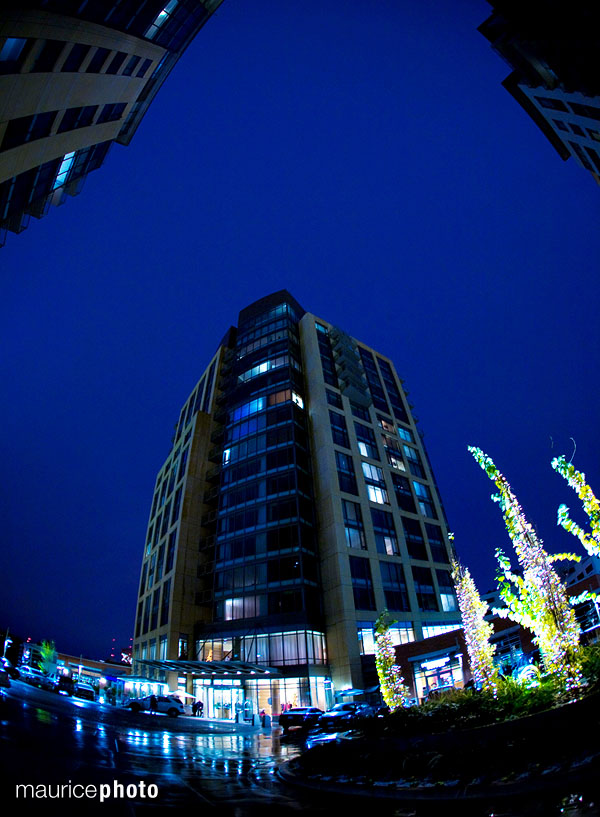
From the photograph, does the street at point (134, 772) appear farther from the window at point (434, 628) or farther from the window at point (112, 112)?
the window at point (434, 628)

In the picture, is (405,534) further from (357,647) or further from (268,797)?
(268,797)

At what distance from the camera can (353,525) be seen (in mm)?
48562

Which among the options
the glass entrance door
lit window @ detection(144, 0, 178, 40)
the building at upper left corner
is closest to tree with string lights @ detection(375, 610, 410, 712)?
the glass entrance door

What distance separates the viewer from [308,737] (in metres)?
22.7

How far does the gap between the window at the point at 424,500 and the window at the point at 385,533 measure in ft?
26.6

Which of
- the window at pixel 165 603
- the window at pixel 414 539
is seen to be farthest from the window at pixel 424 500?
the window at pixel 165 603

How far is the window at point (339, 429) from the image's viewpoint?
54.4 metres

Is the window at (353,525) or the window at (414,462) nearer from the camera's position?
the window at (353,525)

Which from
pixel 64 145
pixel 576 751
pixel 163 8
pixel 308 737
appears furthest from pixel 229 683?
pixel 163 8

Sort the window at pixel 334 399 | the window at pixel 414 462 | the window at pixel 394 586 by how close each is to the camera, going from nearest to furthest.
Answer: the window at pixel 394 586 < the window at pixel 334 399 < the window at pixel 414 462

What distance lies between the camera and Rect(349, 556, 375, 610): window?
43.8 metres

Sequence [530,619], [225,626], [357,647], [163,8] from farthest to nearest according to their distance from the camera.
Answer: [225,626]
[357,647]
[163,8]
[530,619]

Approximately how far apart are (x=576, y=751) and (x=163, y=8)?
1435 inches

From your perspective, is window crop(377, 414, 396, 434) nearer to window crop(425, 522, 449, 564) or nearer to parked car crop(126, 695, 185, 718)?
window crop(425, 522, 449, 564)
